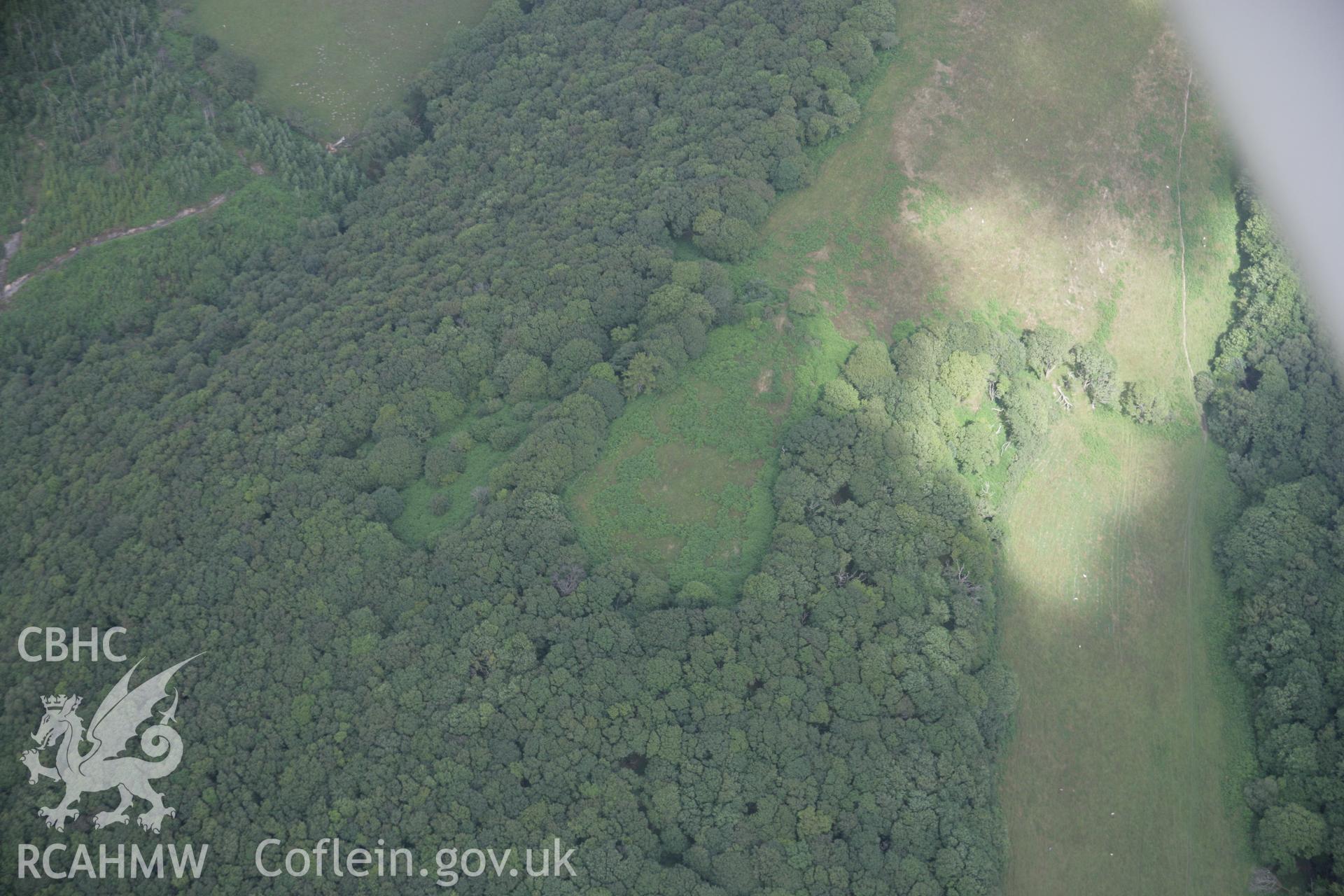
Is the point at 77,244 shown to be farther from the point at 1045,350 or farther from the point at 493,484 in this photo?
the point at 1045,350

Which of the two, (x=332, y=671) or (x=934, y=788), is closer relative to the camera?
(x=934, y=788)

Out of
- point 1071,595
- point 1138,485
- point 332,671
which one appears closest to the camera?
point 332,671

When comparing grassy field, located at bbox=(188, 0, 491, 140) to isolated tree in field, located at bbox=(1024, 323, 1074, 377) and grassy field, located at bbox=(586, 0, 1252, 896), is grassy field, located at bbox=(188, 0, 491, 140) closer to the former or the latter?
grassy field, located at bbox=(586, 0, 1252, 896)

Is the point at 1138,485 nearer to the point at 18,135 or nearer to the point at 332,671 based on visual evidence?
the point at 332,671

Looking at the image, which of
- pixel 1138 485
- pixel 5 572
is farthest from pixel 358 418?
pixel 1138 485

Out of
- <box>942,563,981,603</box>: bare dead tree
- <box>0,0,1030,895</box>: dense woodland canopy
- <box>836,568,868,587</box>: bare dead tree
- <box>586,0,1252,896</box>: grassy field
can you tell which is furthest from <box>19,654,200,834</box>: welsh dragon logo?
<box>942,563,981,603</box>: bare dead tree
